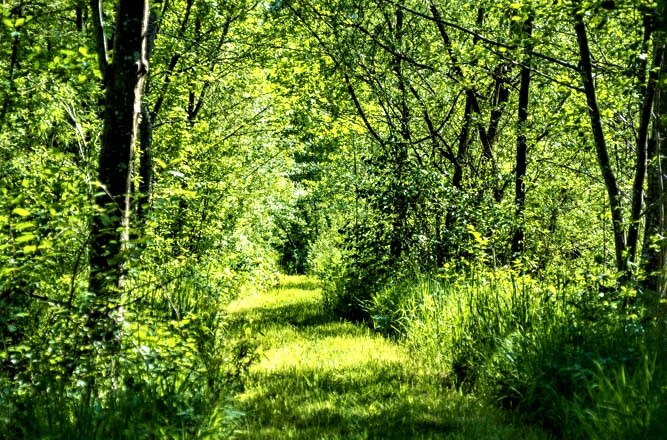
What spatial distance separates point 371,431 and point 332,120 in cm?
995

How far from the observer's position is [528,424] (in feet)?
14.5

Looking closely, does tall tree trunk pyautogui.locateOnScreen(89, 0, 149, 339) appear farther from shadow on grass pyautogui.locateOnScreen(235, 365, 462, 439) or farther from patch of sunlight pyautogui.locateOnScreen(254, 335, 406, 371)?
patch of sunlight pyautogui.locateOnScreen(254, 335, 406, 371)

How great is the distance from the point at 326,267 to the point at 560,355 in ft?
24.7

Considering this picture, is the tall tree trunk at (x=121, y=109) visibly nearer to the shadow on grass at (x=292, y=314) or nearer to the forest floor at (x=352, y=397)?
the forest floor at (x=352, y=397)

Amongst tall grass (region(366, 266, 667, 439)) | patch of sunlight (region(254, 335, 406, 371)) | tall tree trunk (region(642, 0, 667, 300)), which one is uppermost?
tall tree trunk (region(642, 0, 667, 300))

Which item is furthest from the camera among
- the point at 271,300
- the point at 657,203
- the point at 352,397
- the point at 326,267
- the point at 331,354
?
the point at 271,300

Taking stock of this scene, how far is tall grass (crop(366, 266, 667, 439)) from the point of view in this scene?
356 cm

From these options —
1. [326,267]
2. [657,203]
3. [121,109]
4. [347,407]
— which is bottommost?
[347,407]

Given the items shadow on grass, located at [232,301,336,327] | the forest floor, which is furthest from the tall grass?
shadow on grass, located at [232,301,336,327]

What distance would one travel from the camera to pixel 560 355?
4531mm

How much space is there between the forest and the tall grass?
0.02 meters

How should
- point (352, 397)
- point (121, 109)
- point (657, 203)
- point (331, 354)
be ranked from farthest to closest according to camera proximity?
point (331, 354) → point (657, 203) → point (352, 397) → point (121, 109)

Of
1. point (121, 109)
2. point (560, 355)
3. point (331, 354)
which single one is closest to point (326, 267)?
point (331, 354)

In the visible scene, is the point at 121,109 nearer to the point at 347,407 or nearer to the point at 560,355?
the point at 347,407
